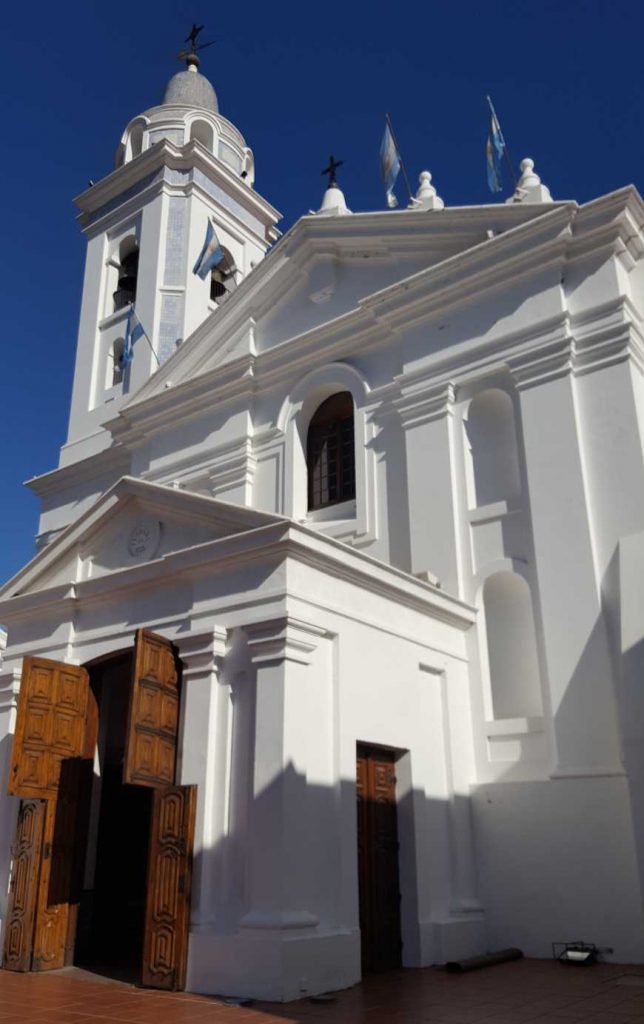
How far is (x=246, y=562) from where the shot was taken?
9219 mm

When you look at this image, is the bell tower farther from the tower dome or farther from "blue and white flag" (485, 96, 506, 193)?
"blue and white flag" (485, 96, 506, 193)

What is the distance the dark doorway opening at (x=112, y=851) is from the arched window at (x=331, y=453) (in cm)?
410

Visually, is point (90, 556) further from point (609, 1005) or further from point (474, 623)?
point (609, 1005)

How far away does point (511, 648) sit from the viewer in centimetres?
1155

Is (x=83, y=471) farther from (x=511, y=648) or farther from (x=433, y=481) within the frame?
(x=511, y=648)

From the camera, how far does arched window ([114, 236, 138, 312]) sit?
2023cm

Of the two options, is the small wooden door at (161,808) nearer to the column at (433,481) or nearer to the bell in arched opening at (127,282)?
the column at (433,481)

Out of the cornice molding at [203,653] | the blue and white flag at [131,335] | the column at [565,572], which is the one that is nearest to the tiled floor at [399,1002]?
the column at [565,572]

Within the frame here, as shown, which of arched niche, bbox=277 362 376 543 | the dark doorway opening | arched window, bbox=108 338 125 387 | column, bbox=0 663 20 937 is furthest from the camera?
arched window, bbox=108 338 125 387

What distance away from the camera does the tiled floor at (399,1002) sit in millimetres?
6891

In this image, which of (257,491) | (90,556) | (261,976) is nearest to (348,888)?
(261,976)

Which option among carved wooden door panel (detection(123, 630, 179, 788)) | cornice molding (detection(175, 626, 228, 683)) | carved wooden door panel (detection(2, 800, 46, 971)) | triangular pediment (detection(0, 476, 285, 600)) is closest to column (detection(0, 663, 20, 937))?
carved wooden door panel (detection(2, 800, 46, 971))

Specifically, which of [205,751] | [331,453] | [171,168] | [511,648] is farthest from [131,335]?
[205,751]

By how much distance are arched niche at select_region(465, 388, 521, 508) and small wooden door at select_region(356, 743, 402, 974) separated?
391 centimetres
